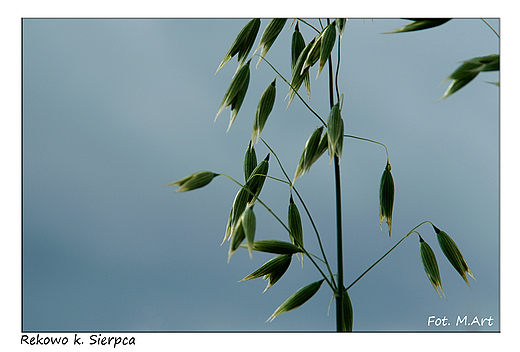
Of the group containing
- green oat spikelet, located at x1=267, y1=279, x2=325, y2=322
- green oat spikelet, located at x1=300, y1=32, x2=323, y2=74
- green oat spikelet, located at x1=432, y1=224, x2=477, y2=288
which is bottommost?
green oat spikelet, located at x1=267, y1=279, x2=325, y2=322

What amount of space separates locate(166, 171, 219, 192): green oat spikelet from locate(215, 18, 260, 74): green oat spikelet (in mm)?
276

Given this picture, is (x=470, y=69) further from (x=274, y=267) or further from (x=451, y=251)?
(x=274, y=267)

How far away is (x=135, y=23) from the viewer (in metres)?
0.89

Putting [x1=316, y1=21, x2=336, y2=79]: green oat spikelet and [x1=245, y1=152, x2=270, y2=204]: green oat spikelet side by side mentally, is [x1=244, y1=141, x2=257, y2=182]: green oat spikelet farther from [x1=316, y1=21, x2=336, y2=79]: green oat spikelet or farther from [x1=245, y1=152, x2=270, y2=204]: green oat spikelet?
[x1=316, y1=21, x2=336, y2=79]: green oat spikelet

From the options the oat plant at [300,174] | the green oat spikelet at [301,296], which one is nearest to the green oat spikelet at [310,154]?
the oat plant at [300,174]

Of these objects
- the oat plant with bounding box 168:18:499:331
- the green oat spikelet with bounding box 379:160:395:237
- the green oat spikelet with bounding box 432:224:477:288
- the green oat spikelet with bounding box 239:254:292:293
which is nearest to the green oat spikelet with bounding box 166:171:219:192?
the oat plant with bounding box 168:18:499:331

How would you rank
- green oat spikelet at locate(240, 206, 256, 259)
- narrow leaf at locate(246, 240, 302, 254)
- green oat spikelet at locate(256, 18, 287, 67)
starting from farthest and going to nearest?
green oat spikelet at locate(256, 18, 287, 67) < narrow leaf at locate(246, 240, 302, 254) < green oat spikelet at locate(240, 206, 256, 259)

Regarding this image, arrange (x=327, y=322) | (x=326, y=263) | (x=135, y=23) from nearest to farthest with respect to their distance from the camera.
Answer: (x=326, y=263)
(x=327, y=322)
(x=135, y=23)

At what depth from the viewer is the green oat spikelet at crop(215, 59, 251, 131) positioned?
698 mm

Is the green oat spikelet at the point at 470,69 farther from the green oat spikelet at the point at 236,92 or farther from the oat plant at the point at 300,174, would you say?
the green oat spikelet at the point at 236,92
